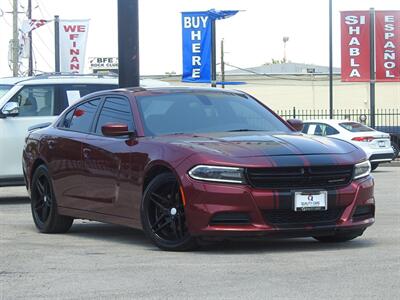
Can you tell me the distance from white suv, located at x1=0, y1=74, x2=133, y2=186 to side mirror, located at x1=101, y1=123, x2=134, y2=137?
5.18 m

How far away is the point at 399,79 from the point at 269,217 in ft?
77.4

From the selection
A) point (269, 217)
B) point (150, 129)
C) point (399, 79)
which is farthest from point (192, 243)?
point (399, 79)

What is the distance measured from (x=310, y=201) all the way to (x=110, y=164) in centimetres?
215

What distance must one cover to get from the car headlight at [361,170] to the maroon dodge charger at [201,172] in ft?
0.04

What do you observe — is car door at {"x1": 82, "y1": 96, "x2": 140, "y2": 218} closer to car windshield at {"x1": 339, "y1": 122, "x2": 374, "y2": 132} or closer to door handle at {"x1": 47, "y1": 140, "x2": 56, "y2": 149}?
door handle at {"x1": 47, "y1": 140, "x2": 56, "y2": 149}

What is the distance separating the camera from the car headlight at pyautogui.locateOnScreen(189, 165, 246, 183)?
715cm

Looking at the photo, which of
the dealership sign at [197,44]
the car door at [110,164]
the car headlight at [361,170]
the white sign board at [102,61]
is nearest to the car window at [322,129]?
the dealership sign at [197,44]

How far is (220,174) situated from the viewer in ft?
23.5

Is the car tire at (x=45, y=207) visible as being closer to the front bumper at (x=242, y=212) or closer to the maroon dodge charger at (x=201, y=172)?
the maroon dodge charger at (x=201, y=172)

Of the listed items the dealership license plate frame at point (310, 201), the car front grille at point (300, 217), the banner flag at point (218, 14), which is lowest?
the car front grille at point (300, 217)

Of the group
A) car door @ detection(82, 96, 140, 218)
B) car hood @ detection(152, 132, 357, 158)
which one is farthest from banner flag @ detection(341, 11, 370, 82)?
car hood @ detection(152, 132, 357, 158)

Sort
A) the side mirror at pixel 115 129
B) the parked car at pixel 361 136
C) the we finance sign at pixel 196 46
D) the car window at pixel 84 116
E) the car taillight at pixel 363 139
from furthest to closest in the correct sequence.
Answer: the we finance sign at pixel 196 46, the car taillight at pixel 363 139, the parked car at pixel 361 136, the car window at pixel 84 116, the side mirror at pixel 115 129

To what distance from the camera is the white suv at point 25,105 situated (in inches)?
517

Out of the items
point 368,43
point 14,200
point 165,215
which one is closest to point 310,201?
point 165,215
